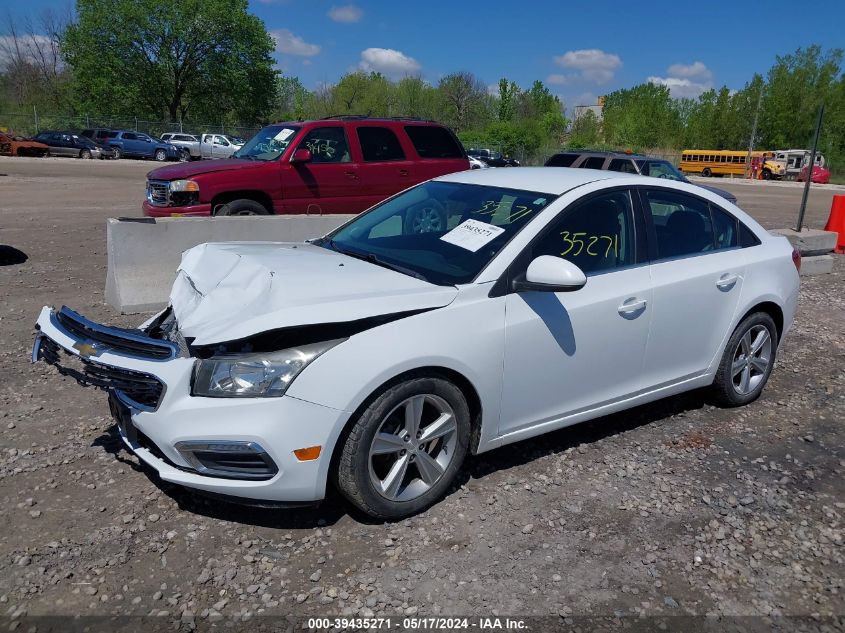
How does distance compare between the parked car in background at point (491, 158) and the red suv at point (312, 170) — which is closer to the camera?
the red suv at point (312, 170)

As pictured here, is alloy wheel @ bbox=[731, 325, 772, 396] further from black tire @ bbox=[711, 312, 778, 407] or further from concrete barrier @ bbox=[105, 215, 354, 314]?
concrete barrier @ bbox=[105, 215, 354, 314]

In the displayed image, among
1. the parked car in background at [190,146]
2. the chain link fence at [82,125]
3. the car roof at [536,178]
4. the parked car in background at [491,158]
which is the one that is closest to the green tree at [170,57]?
the chain link fence at [82,125]

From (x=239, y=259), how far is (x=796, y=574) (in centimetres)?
320

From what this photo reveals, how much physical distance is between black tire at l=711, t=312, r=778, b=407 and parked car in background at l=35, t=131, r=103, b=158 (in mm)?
40729

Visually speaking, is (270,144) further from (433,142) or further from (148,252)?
(148,252)

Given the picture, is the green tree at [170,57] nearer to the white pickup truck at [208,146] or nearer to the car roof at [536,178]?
the white pickup truck at [208,146]

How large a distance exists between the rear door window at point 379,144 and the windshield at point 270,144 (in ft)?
3.12

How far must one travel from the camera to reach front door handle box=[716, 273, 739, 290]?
4441mm

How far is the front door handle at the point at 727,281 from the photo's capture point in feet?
14.6

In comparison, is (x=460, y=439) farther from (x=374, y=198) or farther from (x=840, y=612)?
(x=374, y=198)

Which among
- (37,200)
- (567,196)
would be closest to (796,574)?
(567,196)

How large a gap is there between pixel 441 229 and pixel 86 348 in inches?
79.9

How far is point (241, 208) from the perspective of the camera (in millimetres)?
8523

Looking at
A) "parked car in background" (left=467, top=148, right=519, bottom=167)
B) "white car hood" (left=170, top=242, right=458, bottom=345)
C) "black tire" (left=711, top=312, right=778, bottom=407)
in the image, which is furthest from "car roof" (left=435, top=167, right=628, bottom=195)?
"parked car in background" (left=467, top=148, right=519, bottom=167)
